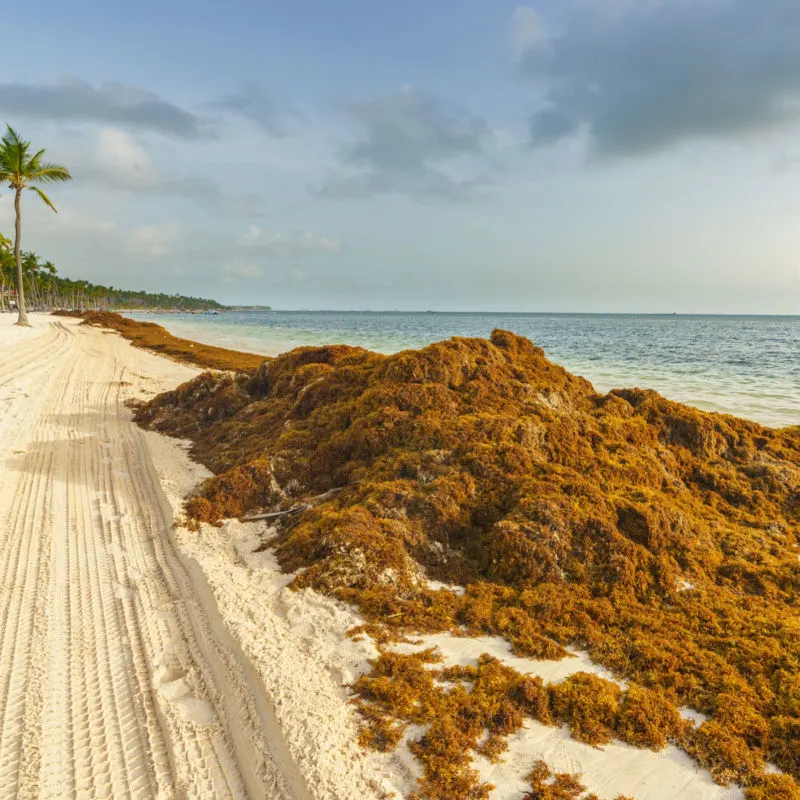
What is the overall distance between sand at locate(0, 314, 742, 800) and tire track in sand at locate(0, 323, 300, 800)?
0.01 meters

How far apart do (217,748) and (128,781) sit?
553 millimetres

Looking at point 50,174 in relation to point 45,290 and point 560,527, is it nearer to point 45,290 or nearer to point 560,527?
point 560,527

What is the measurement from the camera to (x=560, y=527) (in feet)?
18.2

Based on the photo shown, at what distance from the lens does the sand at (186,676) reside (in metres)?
3.23

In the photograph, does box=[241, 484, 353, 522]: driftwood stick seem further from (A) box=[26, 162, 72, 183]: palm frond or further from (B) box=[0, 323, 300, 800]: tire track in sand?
(A) box=[26, 162, 72, 183]: palm frond

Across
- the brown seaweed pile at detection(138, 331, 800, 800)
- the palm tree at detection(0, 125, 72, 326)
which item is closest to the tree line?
the palm tree at detection(0, 125, 72, 326)

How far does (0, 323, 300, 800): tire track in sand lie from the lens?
10.7ft

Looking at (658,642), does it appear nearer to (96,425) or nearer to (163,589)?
(163,589)

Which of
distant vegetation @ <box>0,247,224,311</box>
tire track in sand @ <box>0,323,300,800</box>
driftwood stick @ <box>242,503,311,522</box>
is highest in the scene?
distant vegetation @ <box>0,247,224,311</box>

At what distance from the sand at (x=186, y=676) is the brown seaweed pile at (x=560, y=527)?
0.25m

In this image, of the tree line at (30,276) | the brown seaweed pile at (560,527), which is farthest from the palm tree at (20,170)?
the brown seaweed pile at (560,527)

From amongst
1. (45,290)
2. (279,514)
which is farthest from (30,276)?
(279,514)

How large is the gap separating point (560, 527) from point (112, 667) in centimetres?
454

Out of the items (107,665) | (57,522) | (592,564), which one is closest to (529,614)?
(592,564)
